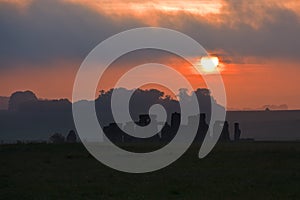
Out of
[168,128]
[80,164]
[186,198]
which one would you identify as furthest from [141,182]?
[168,128]

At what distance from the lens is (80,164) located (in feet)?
152

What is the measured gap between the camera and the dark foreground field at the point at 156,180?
93.7ft

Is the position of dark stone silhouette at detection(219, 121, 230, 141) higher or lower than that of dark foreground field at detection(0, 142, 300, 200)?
higher

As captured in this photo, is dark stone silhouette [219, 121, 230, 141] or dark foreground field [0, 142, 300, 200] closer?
dark foreground field [0, 142, 300, 200]

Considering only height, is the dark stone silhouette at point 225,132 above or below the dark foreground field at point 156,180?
above

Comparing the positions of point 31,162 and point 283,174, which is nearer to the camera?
point 283,174

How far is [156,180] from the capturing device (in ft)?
113

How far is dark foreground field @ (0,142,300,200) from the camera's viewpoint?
28547 mm

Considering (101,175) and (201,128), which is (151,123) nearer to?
(201,128)

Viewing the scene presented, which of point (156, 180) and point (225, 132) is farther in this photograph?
point (225, 132)

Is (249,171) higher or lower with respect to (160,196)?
higher

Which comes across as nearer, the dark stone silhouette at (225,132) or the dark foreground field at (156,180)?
the dark foreground field at (156,180)

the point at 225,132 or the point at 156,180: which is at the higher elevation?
the point at 225,132

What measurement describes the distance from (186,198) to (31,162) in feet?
74.4
